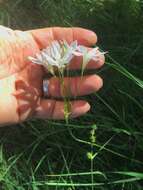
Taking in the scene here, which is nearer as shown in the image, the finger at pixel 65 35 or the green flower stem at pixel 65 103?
the green flower stem at pixel 65 103

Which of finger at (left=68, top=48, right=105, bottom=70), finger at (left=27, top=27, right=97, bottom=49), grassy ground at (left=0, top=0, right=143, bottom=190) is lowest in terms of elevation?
grassy ground at (left=0, top=0, right=143, bottom=190)

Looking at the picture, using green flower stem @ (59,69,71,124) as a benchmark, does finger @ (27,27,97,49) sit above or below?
above

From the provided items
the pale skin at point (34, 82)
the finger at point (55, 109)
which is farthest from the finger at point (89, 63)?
the finger at point (55, 109)

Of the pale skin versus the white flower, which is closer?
the white flower

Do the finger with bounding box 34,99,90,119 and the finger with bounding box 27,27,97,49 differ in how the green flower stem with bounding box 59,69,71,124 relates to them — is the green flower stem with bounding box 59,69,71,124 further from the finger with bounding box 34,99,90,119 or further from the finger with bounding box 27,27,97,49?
the finger with bounding box 27,27,97,49

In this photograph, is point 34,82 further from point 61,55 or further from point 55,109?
point 61,55

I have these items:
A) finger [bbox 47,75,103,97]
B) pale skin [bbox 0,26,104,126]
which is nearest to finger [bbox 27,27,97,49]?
pale skin [bbox 0,26,104,126]

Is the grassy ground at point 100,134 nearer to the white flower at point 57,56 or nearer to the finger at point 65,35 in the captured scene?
the finger at point 65,35

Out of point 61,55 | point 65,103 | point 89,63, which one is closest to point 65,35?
point 89,63
